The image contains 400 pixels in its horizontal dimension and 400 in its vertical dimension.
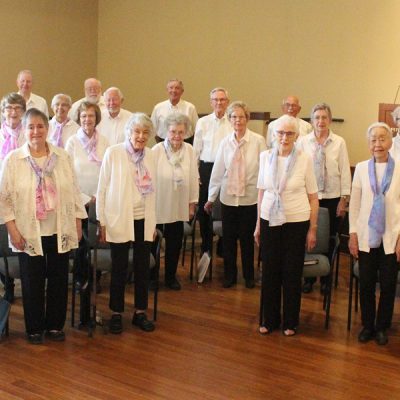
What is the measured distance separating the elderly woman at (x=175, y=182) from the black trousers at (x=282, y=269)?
1.04 meters

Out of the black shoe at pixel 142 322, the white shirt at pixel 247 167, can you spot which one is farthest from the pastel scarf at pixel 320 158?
the black shoe at pixel 142 322

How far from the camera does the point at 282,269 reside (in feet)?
15.6

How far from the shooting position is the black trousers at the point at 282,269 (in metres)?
4.68

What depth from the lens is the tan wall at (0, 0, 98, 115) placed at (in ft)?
31.1

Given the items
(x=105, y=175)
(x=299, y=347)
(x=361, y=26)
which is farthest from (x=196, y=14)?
(x=299, y=347)

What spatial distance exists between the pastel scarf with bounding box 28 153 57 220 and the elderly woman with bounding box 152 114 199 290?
1319 mm

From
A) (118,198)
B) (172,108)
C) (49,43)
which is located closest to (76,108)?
(118,198)

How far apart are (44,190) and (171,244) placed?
1.67 m

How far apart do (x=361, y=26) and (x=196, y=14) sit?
A: 8.32 feet

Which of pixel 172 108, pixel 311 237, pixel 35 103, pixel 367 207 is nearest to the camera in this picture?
pixel 367 207

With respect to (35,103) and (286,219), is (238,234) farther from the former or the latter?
(35,103)

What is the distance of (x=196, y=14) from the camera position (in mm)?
9984

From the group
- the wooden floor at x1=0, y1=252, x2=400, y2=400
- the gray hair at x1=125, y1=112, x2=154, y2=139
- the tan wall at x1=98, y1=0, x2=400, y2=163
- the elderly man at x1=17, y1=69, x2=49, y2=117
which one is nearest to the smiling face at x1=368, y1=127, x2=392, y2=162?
the wooden floor at x1=0, y1=252, x2=400, y2=400

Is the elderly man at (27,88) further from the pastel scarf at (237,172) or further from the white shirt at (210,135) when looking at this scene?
the pastel scarf at (237,172)
